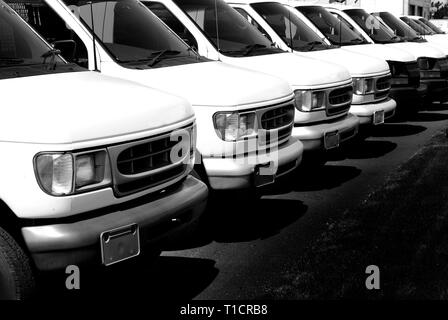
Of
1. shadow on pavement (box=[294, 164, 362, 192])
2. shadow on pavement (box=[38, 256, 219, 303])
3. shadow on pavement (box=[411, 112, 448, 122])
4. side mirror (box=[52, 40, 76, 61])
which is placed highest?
side mirror (box=[52, 40, 76, 61])

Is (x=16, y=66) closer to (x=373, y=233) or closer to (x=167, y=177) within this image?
(x=167, y=177)

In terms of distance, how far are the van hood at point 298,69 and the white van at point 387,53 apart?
322cm

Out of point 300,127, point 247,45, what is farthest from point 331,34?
point 300,127

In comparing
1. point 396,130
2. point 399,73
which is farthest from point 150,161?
point 396,130

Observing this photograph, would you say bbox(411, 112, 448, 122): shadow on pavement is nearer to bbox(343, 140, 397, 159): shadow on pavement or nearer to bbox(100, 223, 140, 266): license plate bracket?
bbox(343, 140, 397, 159): shadow on pavement

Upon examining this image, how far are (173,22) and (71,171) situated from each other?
4.30 metres

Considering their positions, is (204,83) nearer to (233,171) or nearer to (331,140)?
(233,171)

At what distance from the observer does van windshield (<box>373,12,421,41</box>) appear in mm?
14273

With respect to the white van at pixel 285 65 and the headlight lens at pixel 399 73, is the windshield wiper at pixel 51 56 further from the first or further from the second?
the headlight lens at pixel 399 73

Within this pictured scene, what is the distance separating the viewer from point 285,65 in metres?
7.39

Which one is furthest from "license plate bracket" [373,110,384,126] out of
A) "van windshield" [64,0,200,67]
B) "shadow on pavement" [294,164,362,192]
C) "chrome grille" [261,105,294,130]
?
A: "van windshield" [64,0,200,67]

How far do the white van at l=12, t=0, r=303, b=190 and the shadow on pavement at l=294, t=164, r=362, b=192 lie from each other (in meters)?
1.41

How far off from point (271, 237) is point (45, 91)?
2.63 metres

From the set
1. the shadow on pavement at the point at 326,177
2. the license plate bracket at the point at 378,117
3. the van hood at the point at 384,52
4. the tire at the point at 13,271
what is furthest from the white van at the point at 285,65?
the tire at the point at 13,271
